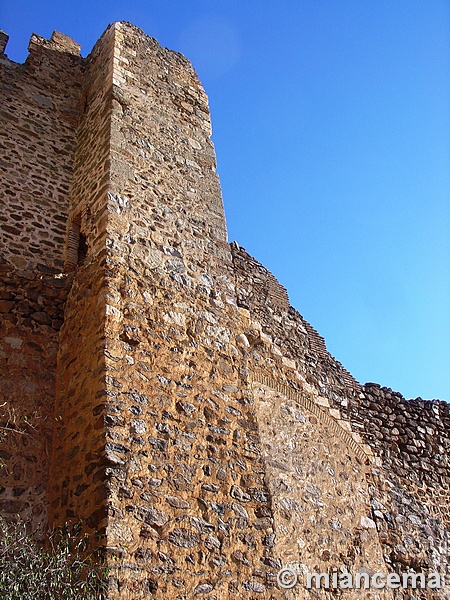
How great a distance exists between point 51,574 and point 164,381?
1.58 m

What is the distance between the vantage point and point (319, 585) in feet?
16.9

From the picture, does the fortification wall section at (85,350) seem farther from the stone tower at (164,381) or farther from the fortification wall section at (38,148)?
the fortification wall section at (38,148)

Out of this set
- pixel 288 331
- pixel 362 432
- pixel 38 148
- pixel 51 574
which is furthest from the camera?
pixel 362 432

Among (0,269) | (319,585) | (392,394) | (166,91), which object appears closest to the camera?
(0,269)

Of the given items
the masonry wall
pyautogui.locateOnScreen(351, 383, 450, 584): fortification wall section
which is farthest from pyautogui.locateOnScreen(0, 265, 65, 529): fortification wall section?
pyautogui.locateOnScreen(351, 383, 450, 584): fortification wall section

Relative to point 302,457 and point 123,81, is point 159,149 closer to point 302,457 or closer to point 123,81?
point 123,81

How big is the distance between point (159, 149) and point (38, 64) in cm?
225

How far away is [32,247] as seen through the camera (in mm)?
Answer: 5258

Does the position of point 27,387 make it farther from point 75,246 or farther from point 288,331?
point 288,331

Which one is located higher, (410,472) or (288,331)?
(288,331)

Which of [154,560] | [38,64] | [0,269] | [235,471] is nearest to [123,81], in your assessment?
[38,64]

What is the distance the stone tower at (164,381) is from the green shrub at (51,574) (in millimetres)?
140

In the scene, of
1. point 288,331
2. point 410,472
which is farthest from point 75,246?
point 410,472

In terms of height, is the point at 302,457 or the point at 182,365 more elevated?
the point at 182,365
